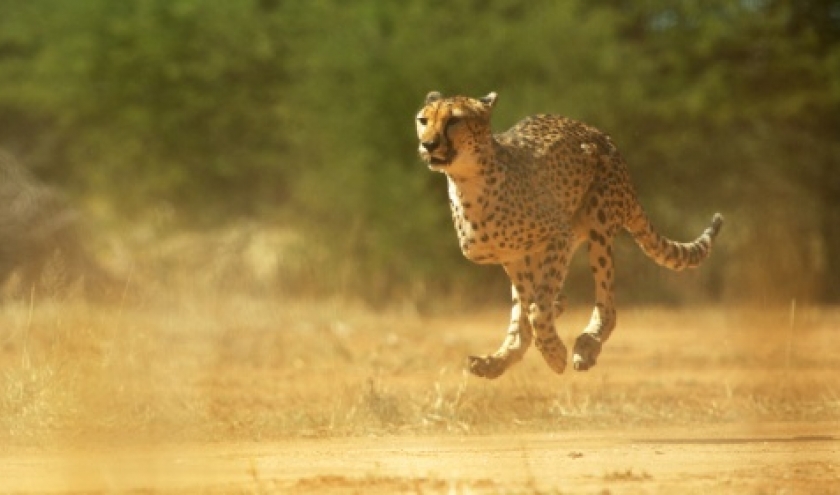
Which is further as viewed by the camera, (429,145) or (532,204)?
(532,204)

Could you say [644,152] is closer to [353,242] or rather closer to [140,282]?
[353,242]

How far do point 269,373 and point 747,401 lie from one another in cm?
395

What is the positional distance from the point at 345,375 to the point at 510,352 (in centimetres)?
345

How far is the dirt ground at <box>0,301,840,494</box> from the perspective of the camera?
24.7 ft

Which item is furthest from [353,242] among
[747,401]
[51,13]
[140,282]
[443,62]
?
[747,401]

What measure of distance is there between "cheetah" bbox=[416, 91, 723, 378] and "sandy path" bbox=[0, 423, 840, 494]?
562 mm

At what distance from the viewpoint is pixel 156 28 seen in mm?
22141

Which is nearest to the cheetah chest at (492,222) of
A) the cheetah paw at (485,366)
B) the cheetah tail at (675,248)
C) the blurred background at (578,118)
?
the cheetah paw at (485,366)

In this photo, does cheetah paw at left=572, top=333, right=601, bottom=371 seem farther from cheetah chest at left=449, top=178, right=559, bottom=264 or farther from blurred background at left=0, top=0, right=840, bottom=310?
blurred background at left=0, top=0, right=840, bottom=310

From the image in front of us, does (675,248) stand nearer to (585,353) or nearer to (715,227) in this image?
(715,227)

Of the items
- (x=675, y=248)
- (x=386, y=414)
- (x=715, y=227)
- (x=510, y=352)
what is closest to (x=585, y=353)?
(x=510, y=352)

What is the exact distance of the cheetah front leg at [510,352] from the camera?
30.4ft

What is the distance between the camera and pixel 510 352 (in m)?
9.52

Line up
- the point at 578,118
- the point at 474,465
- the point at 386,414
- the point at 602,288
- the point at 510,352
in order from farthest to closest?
the point at 578,118 < the point at 602,288 < the point at 386,414 < the point at 510,352 < the point at 474,465
